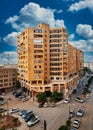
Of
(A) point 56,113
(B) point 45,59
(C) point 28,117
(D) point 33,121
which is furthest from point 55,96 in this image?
(D) point 33,121

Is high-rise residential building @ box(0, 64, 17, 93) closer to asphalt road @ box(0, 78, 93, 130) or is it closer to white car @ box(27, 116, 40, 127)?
asphalt road @ box(0, 78, 93, 130)

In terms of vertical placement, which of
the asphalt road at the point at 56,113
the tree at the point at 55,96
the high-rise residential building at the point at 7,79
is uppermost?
the high-rise residential building at the point at 7,79

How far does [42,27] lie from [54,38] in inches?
293

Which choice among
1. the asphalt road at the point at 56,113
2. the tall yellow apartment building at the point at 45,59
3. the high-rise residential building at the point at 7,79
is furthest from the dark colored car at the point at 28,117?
the high-rise residential building at the point at 7,79

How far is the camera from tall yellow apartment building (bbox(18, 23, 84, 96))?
82.7 meters

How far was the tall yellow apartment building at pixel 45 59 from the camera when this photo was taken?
82.7m

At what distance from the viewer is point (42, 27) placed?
8381cm

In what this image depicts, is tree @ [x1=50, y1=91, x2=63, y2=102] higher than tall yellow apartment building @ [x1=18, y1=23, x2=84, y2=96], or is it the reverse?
tall yellow apartment building @ [x1=18, y1=23, x2=84, y2=96]

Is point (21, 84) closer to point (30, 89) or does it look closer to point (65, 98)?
point (30, 89)

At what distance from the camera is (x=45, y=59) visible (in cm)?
8512

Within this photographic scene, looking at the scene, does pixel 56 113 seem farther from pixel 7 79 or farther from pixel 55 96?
pixel 7 79

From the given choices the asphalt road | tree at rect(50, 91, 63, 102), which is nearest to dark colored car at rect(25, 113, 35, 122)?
the asphalt road

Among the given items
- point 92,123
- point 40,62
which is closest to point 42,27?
point 40,62

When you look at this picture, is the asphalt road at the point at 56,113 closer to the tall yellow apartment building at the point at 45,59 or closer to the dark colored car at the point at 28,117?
the dark colored car at the point at 28,117
